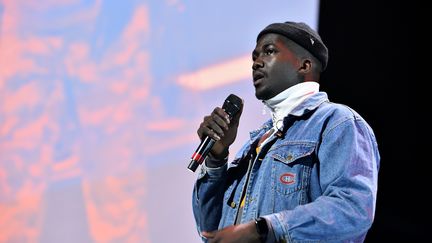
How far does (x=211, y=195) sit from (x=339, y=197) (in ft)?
1.37

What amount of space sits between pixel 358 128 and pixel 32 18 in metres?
1.34

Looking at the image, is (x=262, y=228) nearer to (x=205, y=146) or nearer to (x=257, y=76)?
(x=205, y=146)

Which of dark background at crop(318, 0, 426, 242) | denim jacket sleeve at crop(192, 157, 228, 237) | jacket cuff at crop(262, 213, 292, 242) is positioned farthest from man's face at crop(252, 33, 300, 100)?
dark background at crop(318, 0, 426, 242)

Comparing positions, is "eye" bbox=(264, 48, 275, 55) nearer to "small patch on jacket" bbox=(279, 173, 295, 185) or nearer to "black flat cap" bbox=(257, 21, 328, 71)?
"black flat cap" bbox=(257, 21, 328, 71)

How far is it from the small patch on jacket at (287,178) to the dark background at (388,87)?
1207 millimetres

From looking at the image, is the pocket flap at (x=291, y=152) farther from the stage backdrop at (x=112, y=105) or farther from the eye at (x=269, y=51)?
the stage backdrop at (x=112, y=105)

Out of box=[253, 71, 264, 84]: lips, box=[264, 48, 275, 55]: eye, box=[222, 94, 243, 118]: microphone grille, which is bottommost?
box=[222, 94, 243, 118]: microphone grille

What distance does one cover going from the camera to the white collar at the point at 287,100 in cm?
154

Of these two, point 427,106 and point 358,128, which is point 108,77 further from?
point 427,106

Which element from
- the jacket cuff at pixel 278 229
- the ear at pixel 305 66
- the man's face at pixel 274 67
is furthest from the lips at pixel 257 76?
the jacket cuff at pixel 278 229

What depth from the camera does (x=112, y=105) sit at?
6.94ft

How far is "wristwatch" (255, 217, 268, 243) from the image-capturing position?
121cm

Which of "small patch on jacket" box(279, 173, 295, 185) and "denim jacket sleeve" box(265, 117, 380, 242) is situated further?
"small patch on jacket" box(279, 173, 295, 185)

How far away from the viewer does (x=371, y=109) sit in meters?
2.56
